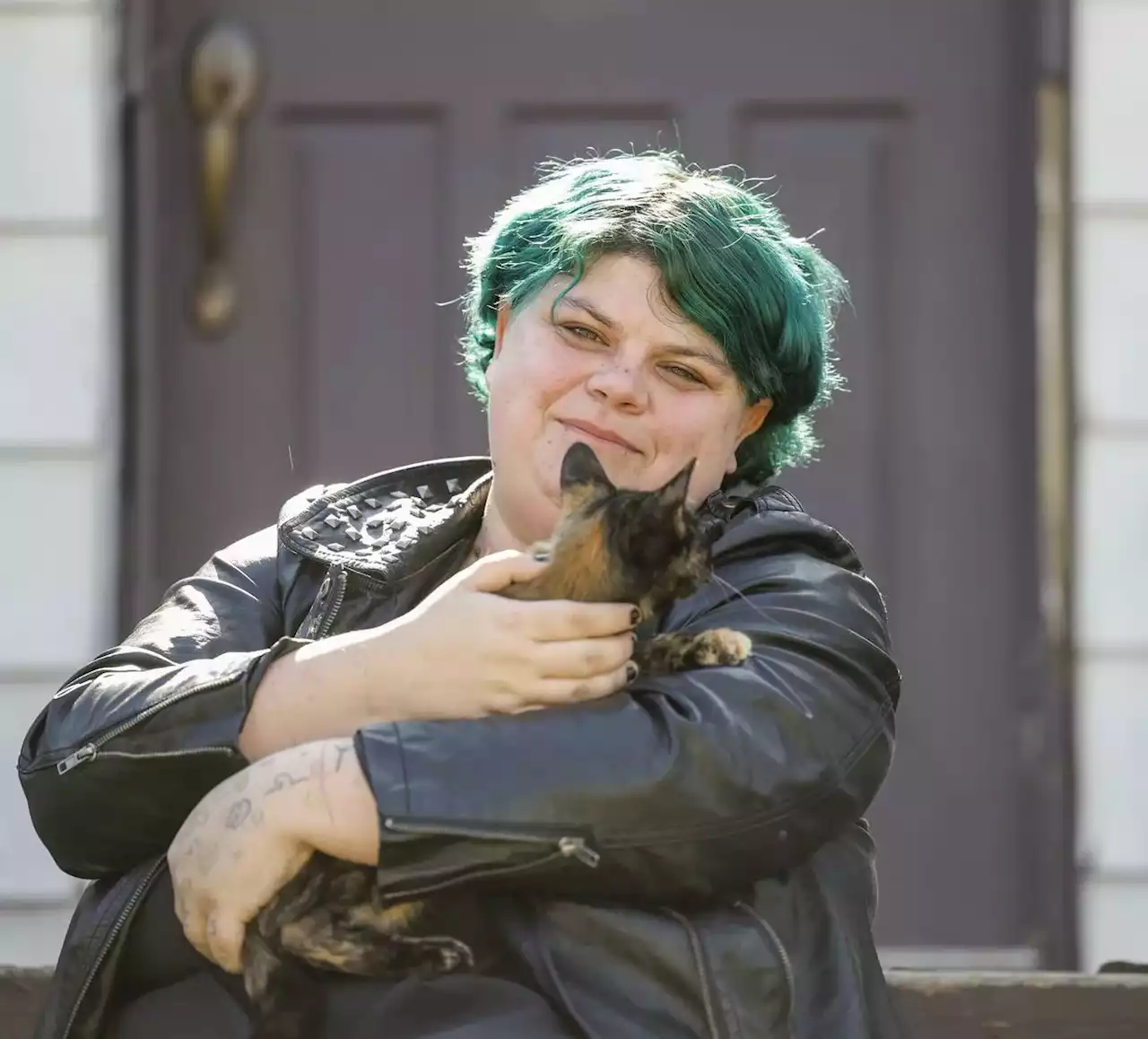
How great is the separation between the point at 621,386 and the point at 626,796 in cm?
50

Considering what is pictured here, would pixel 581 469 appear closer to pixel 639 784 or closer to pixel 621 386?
pixel 621 386

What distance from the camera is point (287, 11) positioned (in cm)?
360

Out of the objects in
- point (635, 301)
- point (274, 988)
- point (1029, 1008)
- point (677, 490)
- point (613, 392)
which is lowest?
point (1029, 1008)

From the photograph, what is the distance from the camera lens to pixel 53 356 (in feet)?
11.1

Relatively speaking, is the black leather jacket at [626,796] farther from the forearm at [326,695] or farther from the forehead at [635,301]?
the forehead at [635,301]

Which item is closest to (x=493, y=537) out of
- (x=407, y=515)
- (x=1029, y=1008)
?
(x=407, y=515)

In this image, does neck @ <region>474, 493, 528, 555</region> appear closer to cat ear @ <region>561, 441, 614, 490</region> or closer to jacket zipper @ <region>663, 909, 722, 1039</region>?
cat ear @ <region>561, 441, 614, 490</region>

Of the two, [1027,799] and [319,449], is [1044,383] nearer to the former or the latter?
[1027,799]

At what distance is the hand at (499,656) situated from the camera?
173cm

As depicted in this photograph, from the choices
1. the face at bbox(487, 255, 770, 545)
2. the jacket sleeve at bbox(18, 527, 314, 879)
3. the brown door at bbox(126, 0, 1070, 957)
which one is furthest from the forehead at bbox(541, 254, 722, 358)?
the brown door at bbox(126, 0, 1070, 957)

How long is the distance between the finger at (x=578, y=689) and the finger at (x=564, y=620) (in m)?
0.04

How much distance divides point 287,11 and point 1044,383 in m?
1.65

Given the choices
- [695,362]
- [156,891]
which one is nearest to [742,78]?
[695,362]

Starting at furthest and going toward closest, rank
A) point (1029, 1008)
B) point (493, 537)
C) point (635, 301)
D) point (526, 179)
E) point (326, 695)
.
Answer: point (526, 179) → point (1029, 1008) → point (493, 537) → point (635, 301) → point (326, 695)
